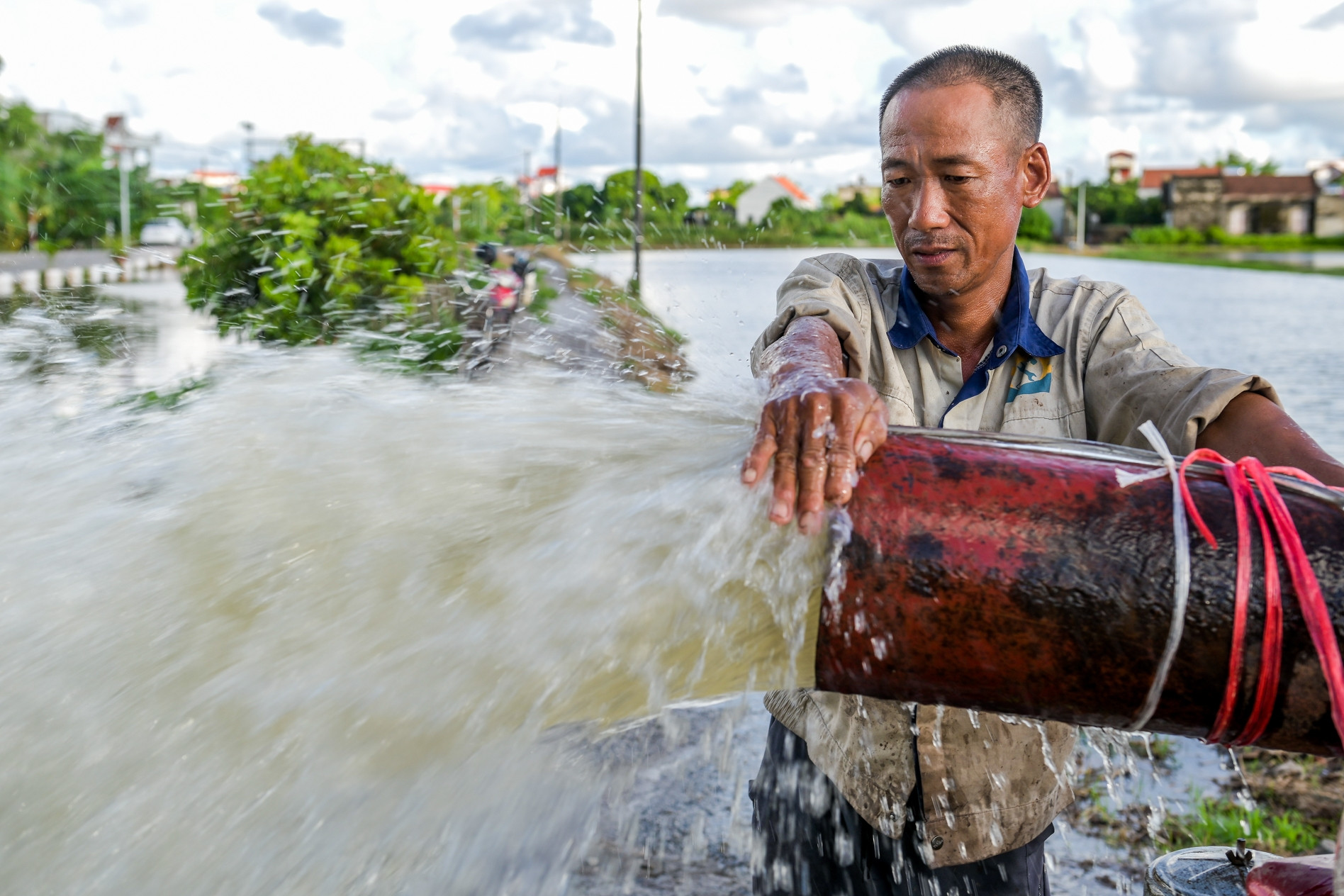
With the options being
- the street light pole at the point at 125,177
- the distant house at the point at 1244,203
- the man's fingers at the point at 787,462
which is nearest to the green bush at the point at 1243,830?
the man's fingers at the point at 787,462

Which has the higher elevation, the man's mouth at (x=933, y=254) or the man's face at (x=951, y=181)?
the man's face at (x=951, y=181)

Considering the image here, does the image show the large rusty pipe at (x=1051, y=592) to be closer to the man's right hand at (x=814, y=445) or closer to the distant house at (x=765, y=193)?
the man's right hand at (x=814, y=445)

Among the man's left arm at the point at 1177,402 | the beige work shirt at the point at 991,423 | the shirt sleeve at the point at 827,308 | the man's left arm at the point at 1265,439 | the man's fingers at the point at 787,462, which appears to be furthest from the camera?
the shirt sleeve at the point at 827,308

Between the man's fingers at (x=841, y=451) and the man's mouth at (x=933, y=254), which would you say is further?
the man's mouth at (x=933, y=254)

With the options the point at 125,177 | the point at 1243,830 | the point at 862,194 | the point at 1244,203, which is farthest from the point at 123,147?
the point at 1244,203

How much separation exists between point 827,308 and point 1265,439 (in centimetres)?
84

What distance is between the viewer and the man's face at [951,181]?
215cm

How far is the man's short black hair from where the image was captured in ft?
7.19

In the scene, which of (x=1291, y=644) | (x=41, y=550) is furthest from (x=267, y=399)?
(x=1291, y=644)

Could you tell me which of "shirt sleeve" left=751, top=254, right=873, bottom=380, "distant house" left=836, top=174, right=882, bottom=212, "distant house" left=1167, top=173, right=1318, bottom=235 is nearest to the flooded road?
"shirt sleeve" left=751, top=254, right=873, bottom=380

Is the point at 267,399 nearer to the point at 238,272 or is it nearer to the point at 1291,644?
the point at 1291,644

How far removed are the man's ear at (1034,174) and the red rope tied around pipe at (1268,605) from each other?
1082 mm

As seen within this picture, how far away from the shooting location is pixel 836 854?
7.30ft

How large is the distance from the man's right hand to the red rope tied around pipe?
461mm
